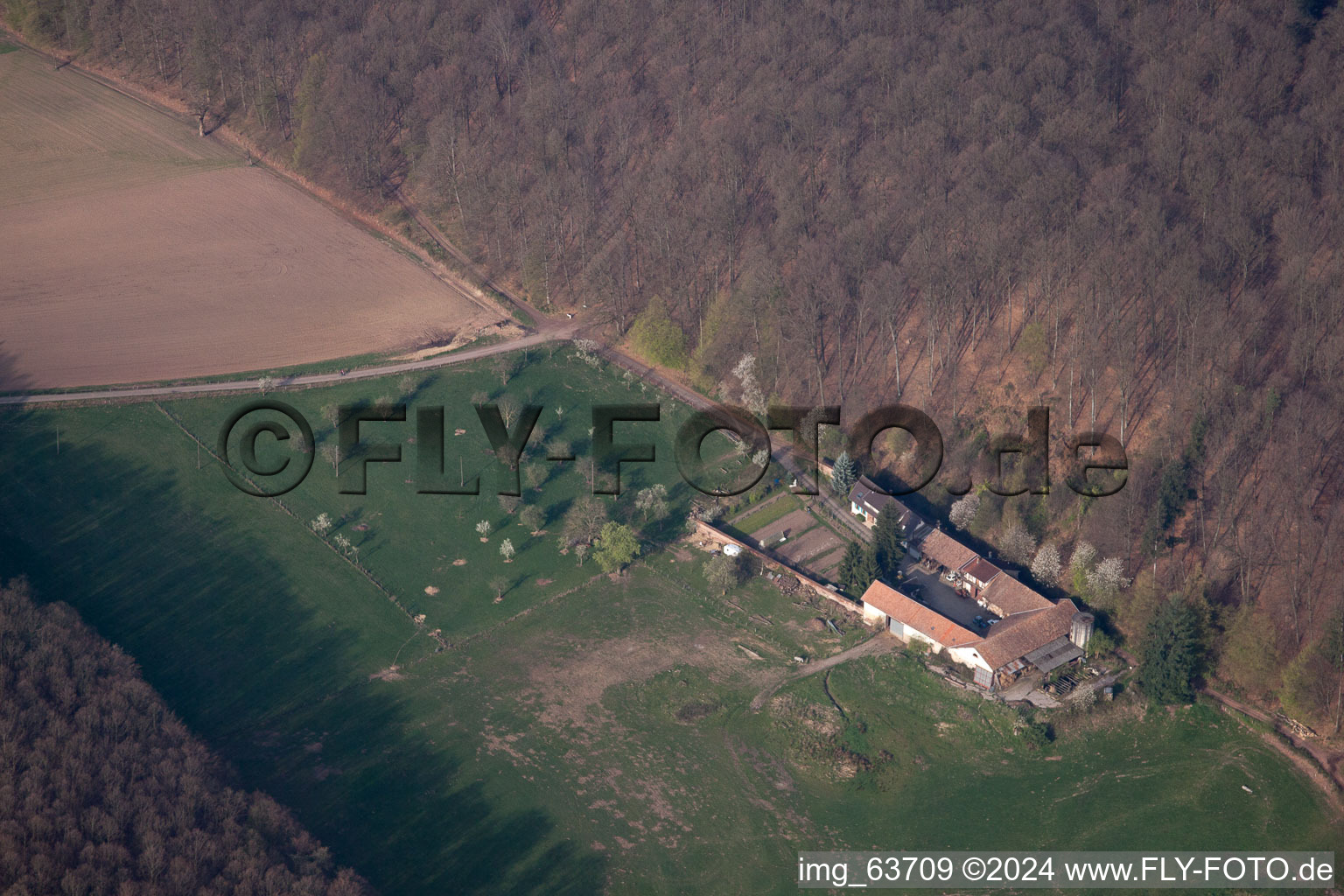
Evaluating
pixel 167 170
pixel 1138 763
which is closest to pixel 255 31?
pixel 167 170

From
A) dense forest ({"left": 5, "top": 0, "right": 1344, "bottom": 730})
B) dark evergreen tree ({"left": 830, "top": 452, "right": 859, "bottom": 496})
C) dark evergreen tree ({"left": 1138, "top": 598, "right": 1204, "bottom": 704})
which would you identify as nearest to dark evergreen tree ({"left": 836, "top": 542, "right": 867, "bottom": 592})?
dark evergreen tree ({"left": 830, "top": 452, "right": 859, "bottom": 496})

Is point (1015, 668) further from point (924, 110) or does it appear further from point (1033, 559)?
point (924, 110)

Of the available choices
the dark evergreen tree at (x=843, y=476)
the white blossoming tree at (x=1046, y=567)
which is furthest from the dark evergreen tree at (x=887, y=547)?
the white blossoming tree at (x=1046, y=567)

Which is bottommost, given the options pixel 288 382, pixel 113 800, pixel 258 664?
pixel 258 664

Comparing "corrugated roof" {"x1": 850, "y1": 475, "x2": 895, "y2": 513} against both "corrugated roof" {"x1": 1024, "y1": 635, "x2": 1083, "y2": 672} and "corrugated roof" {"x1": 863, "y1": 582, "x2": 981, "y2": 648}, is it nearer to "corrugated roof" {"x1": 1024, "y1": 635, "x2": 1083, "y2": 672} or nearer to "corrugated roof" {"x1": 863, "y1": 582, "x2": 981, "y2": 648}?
"corrugated roof" {"x1": 863, "y1": 582, "x2": 981, "y2": 648}

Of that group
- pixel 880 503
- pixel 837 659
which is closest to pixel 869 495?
pixel 880 503

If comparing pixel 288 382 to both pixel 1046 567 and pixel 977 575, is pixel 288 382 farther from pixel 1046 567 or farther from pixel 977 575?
pixel 1046 567
